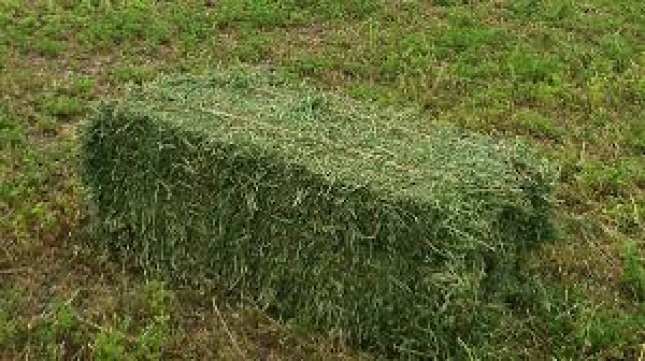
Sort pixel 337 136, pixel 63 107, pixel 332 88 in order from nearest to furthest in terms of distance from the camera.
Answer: pixel 337 136 < pixel 63 107 < pixel 332 88

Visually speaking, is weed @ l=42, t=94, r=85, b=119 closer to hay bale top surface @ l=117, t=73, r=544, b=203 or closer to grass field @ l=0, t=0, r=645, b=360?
grass field @ l=0, t=0, r=645, b=360

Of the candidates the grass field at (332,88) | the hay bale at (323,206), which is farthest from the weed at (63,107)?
the hay bale at (323,206)

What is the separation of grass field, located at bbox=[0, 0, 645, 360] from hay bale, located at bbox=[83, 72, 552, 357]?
9.8 inches

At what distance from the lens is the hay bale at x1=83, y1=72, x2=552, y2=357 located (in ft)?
20.3

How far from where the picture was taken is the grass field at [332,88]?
260 inches

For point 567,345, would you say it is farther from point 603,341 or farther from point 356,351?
point 356,351

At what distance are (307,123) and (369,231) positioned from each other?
4.15 feet

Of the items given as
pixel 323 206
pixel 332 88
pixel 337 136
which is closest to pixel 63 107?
pixel 332 88

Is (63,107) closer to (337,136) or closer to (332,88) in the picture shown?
→ (332,88)

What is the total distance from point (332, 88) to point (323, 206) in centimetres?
443

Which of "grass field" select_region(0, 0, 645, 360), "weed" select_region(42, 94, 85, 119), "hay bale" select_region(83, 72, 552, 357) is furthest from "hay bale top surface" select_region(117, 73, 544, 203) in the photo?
"weed" select_region(42, 94, 85, 119)

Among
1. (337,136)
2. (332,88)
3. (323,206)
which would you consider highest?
(337,136)

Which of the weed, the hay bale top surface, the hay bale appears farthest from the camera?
the weed

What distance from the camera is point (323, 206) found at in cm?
640
